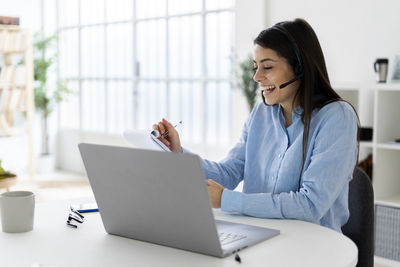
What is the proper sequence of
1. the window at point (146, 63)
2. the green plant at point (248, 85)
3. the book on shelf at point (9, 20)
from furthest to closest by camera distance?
the book on shelf at point (9, 20) → the window at point (146, 63) → the green plant at point (248, 85)

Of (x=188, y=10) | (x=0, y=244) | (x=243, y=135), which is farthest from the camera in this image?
(x=188, y=10)

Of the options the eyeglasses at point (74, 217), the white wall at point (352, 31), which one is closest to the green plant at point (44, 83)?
the white wall at point (352, 31)

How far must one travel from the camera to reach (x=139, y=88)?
6.18 metres

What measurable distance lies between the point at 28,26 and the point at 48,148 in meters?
1.64

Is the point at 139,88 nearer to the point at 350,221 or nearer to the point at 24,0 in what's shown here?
the point at 24,0

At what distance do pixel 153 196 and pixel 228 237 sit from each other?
9.4 inches

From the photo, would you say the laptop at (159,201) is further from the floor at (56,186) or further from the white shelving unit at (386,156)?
the floor at (56,186)

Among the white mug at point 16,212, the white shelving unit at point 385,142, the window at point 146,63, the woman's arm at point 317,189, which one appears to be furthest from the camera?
the window at point 146,63

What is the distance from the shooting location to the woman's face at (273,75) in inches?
71.2

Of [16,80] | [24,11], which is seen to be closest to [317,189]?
[16,80]

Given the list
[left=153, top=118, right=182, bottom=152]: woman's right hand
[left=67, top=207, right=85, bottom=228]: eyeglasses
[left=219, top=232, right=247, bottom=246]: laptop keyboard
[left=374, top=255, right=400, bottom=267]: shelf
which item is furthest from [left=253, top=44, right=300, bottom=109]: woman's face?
[left=374, top=255, right=400, bottom=267]: shelf

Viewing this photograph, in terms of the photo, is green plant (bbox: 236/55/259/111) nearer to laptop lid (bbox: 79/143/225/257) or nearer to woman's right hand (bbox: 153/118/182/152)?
woman's right hand (bbox: 153/118/182/152)

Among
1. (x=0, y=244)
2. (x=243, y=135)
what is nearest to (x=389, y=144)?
(x=243, y=135)

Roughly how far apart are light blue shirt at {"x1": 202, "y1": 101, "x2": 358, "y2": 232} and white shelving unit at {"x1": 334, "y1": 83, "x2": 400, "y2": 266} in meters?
1.74
